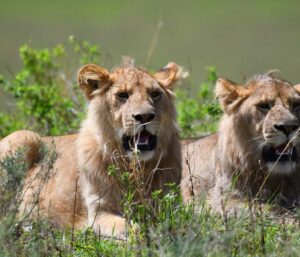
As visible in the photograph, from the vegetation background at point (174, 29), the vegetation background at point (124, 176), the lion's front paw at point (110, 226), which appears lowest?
the lion's front paw at point (110, 226)

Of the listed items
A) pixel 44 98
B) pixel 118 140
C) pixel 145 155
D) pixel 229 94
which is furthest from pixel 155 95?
pixel 44 98

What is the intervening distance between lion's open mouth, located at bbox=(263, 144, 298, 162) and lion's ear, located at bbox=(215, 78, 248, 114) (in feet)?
1.65

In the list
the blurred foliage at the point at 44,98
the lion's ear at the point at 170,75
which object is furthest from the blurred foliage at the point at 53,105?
the lion's ear at the point at 170,75

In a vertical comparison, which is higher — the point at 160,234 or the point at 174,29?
the point at 174,29

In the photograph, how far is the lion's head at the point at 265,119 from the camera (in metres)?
8.73

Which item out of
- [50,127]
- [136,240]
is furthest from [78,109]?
[136,240]

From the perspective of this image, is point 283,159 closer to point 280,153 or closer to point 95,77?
point 280,153

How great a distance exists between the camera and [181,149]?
9.08m

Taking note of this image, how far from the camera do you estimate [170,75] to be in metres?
9.20

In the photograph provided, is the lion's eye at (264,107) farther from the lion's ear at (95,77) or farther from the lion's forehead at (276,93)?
the lion's ear at (95,77)

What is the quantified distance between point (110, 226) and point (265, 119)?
1.34 metres

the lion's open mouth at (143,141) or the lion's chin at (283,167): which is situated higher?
the lion's open mouth at (143,141)

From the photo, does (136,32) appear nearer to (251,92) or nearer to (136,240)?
(251,92)

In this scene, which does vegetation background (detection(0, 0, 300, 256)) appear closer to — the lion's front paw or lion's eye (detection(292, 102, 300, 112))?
the lion's front paw
